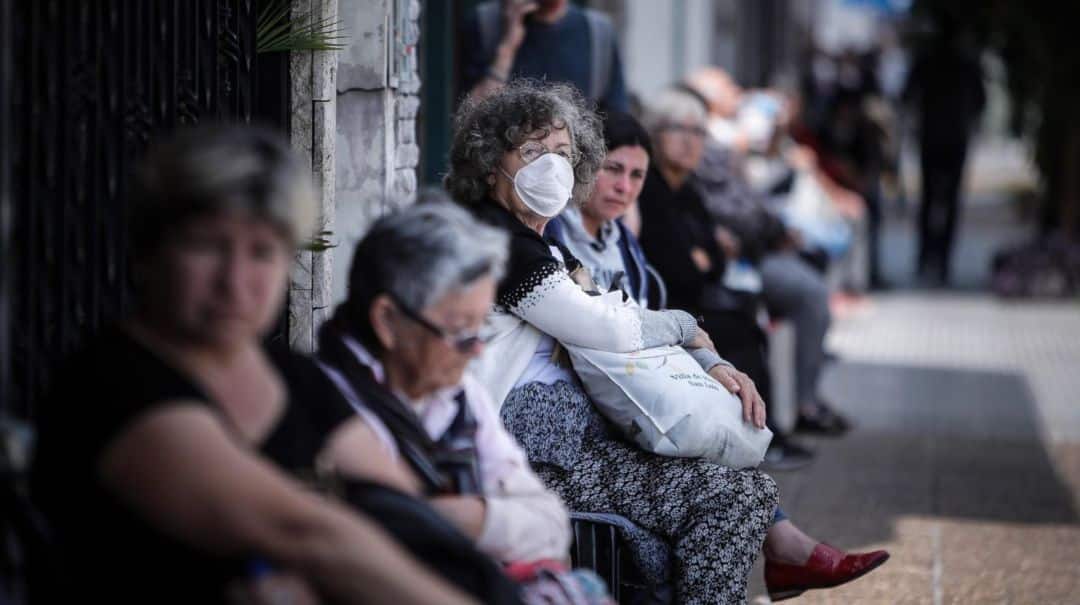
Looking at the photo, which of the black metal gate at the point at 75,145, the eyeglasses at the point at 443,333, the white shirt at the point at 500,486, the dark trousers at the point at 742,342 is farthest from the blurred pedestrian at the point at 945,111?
the eyeglasses at the point at 443,333

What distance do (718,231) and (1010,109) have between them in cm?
792

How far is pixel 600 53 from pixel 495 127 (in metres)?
2.63

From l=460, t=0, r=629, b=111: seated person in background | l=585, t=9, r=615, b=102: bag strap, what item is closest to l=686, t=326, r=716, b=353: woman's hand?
l=460, t=0, r=629, b=111: seated person in background

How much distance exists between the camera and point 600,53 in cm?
670

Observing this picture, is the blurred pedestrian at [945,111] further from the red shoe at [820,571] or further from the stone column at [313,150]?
the stone column at [313,150]

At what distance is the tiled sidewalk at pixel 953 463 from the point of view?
218 inches

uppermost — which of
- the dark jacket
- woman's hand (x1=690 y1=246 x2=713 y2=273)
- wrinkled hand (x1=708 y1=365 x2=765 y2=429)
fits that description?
the dark jacket

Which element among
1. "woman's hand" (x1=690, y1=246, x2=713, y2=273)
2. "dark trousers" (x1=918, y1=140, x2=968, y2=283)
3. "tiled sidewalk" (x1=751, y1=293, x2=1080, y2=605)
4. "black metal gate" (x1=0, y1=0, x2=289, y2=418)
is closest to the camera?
"black metal gate" (x1=0, y1=0, x2=289, y2=418)

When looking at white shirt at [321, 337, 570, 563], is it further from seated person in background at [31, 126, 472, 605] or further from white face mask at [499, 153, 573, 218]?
white face mask at [499, 153, 573, 218]

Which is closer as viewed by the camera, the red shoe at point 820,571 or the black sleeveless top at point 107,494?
the black sleeveless top at point 107,494

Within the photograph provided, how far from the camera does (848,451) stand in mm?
7703

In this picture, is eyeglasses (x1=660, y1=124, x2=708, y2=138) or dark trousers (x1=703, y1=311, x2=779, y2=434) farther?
eyeglasses (x1=660, y1=124, x2=708, y2=138)

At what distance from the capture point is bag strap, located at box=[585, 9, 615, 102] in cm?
668

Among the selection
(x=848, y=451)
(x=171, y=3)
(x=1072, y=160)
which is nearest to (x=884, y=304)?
(x=1072, y=160)
